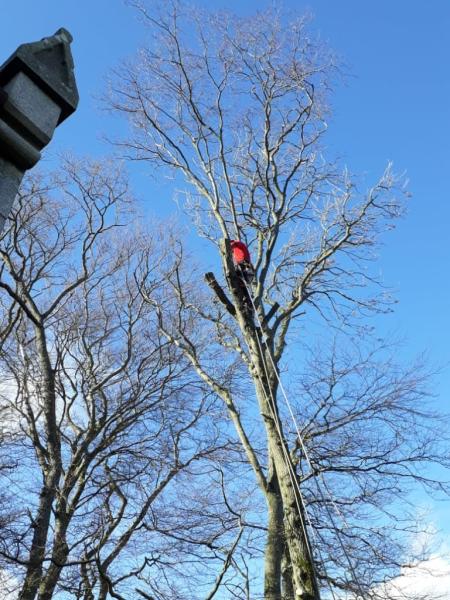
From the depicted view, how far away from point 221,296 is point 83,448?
5.50 metres

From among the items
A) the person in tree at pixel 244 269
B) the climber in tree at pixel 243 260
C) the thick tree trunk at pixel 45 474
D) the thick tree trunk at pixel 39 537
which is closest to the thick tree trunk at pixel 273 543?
the person in tree at pixel 244 269

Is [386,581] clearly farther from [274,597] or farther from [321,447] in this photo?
[274,597]

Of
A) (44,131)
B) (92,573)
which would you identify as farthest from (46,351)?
(44,131)

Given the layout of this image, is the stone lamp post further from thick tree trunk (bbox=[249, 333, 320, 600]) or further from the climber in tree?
the climber in tree

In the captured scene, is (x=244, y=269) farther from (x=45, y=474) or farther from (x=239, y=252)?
(x=45, y=474)

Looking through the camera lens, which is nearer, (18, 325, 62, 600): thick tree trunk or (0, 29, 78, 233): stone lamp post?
(0, 29, 78, 233): stone lamp post

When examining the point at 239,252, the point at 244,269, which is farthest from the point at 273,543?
the point at 239,252

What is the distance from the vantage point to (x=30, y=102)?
2.90m

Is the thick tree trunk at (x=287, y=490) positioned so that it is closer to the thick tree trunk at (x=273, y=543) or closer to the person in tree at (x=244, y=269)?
the thick tree trunk at (x=273, y=543)

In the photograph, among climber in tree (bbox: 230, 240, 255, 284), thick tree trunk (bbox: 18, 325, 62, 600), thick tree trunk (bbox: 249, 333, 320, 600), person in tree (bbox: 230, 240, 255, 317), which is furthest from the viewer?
thick tree trunk (bbox: 18, 325, 62, 600)

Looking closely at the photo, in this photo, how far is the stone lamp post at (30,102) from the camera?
8.98ft

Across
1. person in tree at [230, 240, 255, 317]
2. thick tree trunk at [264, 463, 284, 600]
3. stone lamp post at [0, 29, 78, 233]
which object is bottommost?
thick tree trunk at [264, 463, 284, 600]

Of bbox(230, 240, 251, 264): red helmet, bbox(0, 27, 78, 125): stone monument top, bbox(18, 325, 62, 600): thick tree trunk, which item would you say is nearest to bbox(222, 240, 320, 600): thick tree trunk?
bbox(230, 240, 251, 264): red helmet

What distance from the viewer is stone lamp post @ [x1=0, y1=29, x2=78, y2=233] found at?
8.98ft
